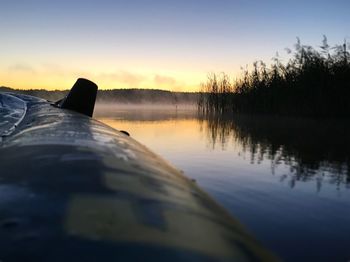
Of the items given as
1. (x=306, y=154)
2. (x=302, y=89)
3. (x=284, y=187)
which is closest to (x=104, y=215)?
(x=284, y=187)

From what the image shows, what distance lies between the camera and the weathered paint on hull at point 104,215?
38.6 inches

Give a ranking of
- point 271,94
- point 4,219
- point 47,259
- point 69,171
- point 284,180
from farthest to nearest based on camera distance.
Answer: point 271,94
point 284,180
point 69,171
point 4,219
point 47,259

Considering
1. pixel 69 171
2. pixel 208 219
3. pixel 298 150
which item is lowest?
pixel 298 150

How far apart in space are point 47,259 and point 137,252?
0.21 meters

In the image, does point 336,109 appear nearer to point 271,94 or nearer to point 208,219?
point 271,94

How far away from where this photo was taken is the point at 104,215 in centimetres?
117

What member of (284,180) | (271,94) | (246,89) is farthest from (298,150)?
(246,89)

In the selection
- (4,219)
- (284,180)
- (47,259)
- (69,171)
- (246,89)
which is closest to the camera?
(47,259)

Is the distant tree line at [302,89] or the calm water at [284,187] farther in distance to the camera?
the distant tree line at [302,89]

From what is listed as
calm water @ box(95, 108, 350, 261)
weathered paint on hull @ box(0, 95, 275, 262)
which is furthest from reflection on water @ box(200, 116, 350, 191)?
weathered paint on hull @ box(0, 95, 275, 262)

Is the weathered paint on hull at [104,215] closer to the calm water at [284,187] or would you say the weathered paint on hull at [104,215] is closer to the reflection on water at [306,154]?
the calm water at [284,187]

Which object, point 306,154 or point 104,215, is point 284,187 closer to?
point 306,154

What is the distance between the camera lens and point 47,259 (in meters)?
0.91

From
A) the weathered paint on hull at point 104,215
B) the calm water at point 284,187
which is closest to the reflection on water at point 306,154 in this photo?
the calm water at point 284,187
